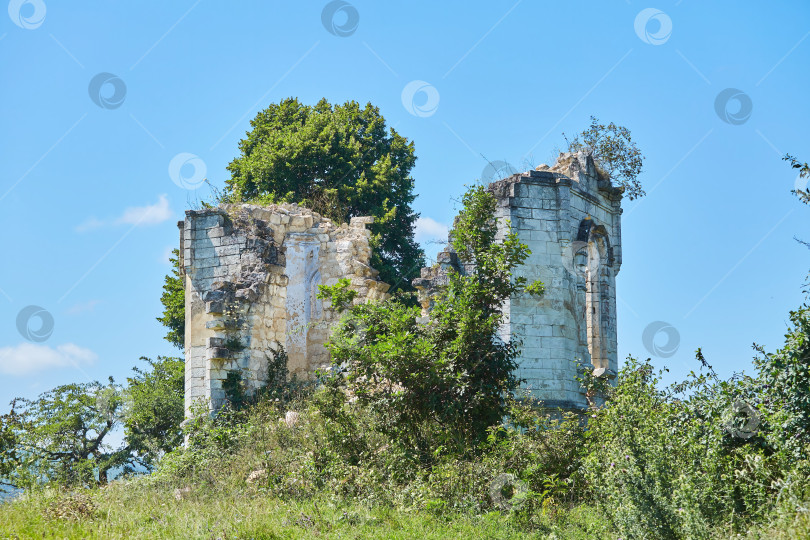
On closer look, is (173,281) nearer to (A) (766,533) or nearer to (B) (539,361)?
(B) (539,361)

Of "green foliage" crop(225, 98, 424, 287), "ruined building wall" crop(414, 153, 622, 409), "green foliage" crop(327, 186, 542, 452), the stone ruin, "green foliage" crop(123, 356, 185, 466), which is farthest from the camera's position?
"green foliage" crop(225, 98, 424, 287)

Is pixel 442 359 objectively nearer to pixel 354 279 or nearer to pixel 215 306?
pixel 215 306

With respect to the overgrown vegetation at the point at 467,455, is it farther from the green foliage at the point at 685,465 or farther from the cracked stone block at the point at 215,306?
the cracked stone block at the point at 215,306

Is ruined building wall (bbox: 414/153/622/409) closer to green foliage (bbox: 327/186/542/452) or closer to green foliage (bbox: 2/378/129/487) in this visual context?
green foliage (bbox: 327/186/542/452)

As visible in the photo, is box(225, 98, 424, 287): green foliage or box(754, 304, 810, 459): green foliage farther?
box(225, 98, 424, 287): green foliage

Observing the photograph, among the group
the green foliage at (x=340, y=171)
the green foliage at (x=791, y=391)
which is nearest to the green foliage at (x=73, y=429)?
the green foliage at (x=340, y=171)

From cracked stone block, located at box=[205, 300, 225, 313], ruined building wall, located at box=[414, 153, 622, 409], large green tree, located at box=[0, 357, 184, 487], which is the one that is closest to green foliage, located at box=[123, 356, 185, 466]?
large green tree, located at box=[0, 357, 184, 487]

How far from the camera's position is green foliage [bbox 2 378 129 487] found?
17.2 meters

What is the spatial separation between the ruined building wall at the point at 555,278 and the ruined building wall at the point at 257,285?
3095mm

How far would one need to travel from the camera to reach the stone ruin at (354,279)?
1347 centimetres

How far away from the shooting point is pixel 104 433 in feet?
63.8

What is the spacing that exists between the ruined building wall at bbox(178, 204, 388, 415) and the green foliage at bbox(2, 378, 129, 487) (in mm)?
3593

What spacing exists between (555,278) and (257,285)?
5.35 metres

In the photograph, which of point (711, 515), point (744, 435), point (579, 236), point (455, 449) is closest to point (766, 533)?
point (711, 515)
